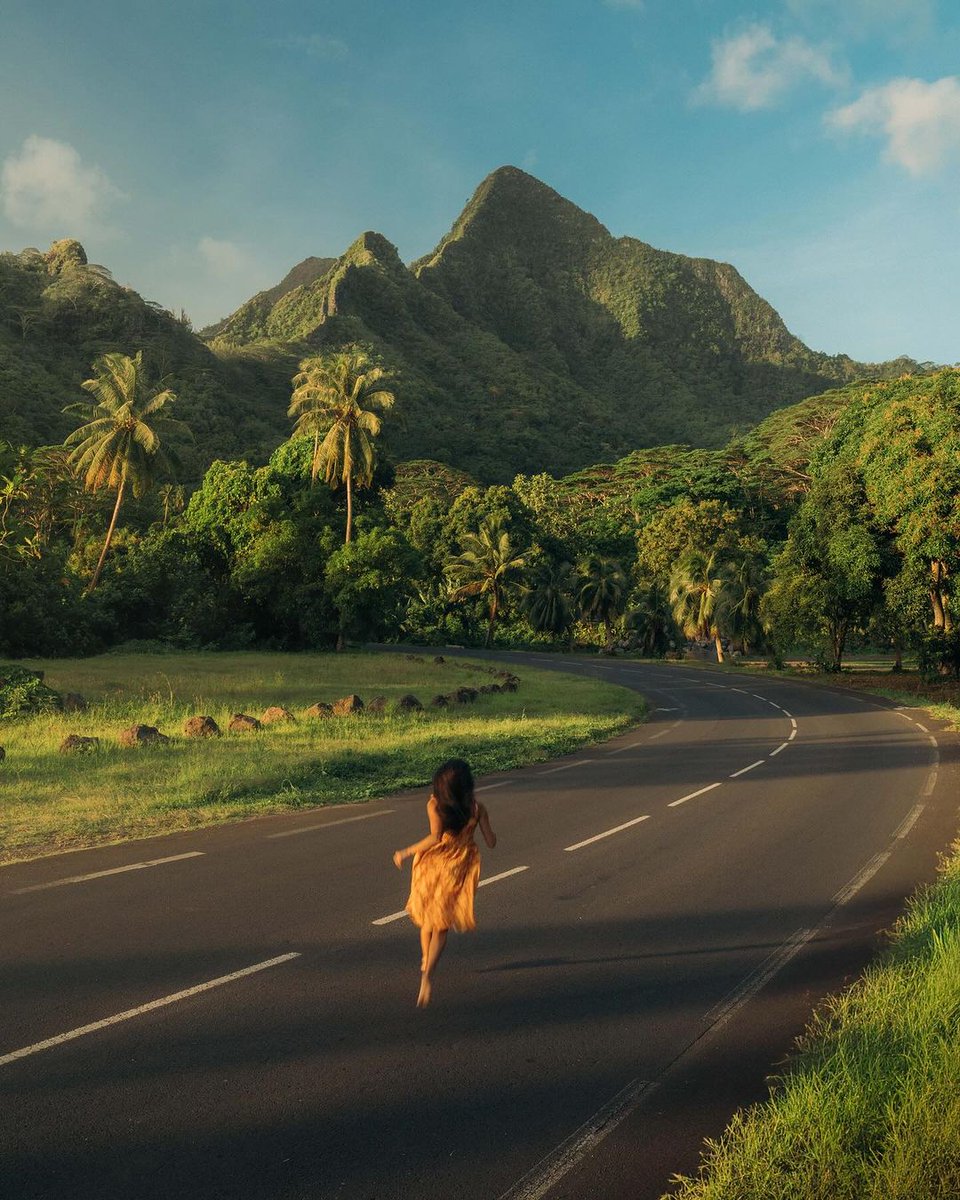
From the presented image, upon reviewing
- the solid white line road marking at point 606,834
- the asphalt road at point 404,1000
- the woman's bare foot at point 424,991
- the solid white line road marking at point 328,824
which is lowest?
the solid white line road marking at point 328,824

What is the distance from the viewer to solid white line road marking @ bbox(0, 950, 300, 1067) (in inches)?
196

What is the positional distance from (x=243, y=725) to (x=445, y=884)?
48.7 ft

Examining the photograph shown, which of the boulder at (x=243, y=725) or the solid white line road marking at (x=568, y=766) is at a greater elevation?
the boulder at (x=243, y=725)

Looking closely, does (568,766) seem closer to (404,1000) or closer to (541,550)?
(404,1000)

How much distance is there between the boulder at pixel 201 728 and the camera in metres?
18.6

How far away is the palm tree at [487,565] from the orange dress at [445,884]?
63903mm

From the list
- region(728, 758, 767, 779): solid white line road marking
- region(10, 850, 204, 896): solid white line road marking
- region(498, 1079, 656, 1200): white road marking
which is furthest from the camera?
region(728, 758, 767, 779): solid white line road marking

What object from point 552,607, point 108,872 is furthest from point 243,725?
point 552,607

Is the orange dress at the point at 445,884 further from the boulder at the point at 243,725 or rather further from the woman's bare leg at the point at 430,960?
the boulder at the point at 243,725

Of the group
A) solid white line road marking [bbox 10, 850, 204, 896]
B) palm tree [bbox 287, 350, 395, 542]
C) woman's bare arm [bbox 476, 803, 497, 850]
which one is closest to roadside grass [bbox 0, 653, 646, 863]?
solid white line road marking [bbox 10, 850, 204, 896]

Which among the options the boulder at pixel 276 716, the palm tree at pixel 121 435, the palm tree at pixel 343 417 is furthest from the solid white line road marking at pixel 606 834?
the palm tree at pixel 121 435

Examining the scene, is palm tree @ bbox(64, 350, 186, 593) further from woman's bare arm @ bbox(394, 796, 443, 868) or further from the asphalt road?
woman's bare arm @ bbox(394, 796, 443, 868)

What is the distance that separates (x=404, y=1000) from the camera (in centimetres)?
580

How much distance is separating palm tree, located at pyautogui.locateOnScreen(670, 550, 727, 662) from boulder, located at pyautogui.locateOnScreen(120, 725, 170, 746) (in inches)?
1655
